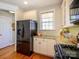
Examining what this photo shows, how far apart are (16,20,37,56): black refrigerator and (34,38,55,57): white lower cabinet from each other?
30 centimetres

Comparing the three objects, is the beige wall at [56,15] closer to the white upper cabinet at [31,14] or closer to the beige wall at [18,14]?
the white upper cabinet at [31,14]

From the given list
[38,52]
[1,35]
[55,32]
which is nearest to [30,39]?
[38,52]

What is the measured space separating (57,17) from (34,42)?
174 cm

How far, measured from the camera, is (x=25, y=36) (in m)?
4.11

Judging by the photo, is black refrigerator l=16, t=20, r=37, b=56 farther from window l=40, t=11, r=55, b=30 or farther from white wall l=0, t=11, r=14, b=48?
white wall l=0, t=11, r=14, b=48

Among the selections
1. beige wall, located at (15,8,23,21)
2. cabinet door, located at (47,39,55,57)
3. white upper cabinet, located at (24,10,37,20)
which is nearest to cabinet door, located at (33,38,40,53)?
cabinet door, located at (47,39,55,57)

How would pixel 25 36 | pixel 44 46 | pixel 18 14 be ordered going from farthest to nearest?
1. pixel 18 14
2. pixel 25 36
3. pixel 44 46

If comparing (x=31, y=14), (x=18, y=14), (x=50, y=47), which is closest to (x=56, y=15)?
(x=31, y=14)

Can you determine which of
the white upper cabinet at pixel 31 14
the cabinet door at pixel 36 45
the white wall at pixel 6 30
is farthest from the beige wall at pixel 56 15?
the white wall at pixel 6 30

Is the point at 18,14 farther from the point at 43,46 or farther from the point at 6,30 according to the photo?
the point at 43,46

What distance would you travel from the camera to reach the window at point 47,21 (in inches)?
174

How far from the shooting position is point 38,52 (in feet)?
13.6

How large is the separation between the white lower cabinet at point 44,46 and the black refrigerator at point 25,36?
0.98 ft

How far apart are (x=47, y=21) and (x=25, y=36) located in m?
1.46
